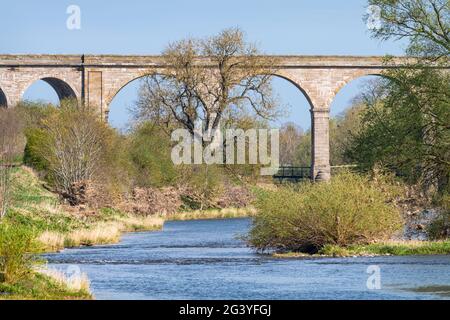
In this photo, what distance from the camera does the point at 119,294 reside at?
949 inches

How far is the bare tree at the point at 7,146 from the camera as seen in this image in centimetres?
3819

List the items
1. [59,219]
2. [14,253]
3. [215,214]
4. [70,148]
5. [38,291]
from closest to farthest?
[38,291] < [14,253] < [59,219] < [70,148] < [215,214]

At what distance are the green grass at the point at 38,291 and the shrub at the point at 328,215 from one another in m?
10.0

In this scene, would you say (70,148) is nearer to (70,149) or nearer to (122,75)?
(70,149)

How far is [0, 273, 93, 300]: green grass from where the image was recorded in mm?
21859

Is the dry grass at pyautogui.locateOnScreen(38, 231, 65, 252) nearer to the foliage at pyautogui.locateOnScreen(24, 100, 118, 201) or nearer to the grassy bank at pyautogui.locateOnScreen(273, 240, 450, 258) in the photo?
the grassy bank at pyautogui.locateOnScreen(273, 240, 450, 258)

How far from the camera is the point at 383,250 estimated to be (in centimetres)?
3133

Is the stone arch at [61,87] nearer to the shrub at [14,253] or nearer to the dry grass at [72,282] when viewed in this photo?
the dry grass at [72,282]

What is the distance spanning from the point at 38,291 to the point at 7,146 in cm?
2542

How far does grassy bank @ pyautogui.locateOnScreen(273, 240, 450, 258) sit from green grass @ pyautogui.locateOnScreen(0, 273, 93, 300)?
1000cm

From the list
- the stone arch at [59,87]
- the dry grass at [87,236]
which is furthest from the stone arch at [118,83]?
the dry grass at [87,236]

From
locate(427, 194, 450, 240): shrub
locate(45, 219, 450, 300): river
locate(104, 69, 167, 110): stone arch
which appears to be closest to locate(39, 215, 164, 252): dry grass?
locate(45, 219, 450, 300): river

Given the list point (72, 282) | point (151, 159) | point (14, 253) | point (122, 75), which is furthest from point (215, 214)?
point (14, 253)
